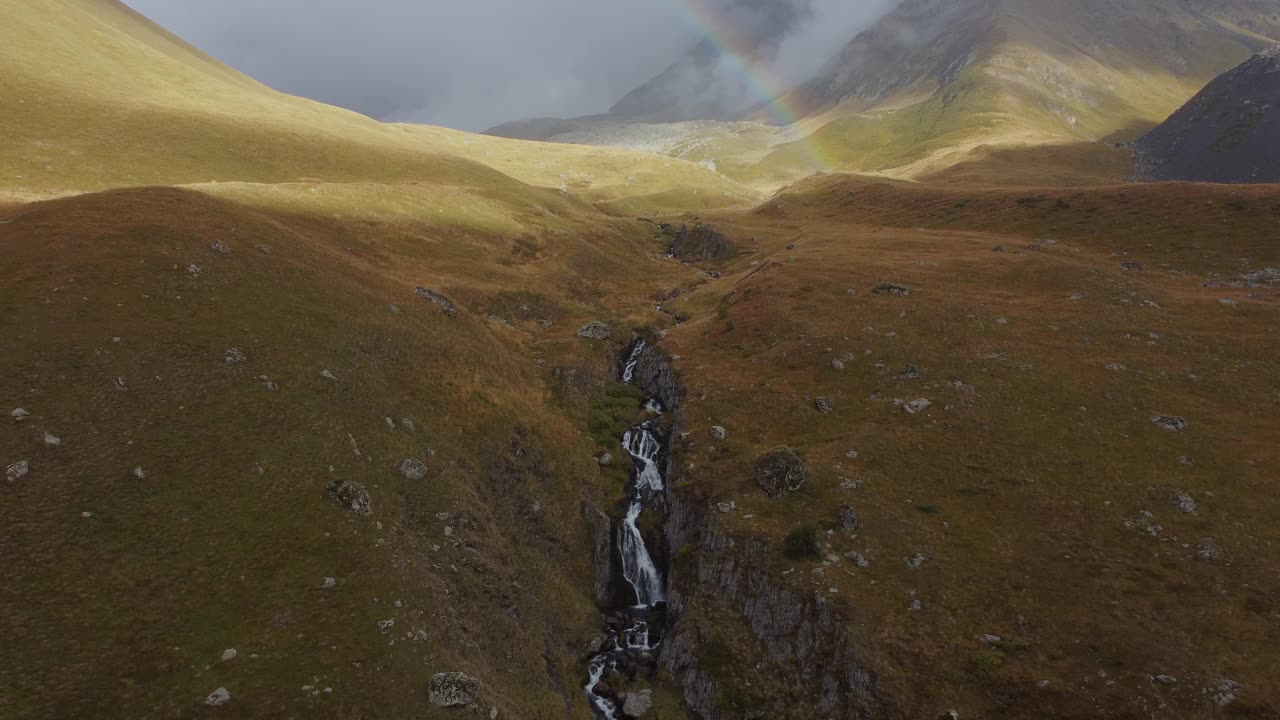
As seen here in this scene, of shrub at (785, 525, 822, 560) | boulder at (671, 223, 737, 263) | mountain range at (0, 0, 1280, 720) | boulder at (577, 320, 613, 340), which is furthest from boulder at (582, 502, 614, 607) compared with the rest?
boulder at (671, 223, 737, 263)

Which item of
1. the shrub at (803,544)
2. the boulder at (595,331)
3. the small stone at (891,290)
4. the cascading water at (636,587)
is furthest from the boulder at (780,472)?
the small stone at (891,290)

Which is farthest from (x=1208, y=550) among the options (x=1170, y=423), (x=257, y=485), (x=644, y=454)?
(x=257, y=485)

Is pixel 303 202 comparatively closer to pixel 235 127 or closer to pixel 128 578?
pixel 235 127

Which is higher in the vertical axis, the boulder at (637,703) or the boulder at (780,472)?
the boulder at (780,472)

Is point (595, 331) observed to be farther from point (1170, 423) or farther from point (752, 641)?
point (1170, 423)

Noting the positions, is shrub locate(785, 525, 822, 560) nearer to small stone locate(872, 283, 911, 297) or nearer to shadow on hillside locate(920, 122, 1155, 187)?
small stone locate(872, 283, 911, 297)

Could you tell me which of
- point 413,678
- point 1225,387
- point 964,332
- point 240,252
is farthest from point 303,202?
point 1225,387

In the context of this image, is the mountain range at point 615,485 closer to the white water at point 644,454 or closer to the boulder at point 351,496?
the boulder at point 351,496
